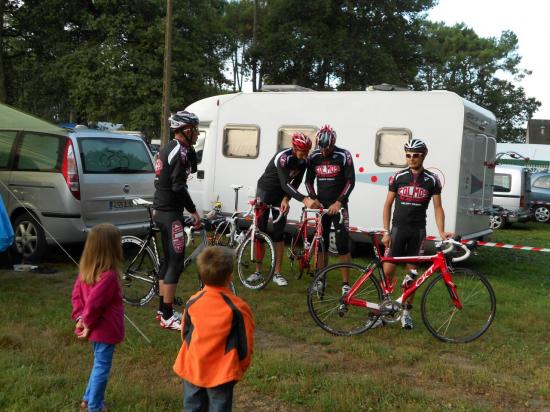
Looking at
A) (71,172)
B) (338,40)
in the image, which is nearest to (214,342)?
(71,172)

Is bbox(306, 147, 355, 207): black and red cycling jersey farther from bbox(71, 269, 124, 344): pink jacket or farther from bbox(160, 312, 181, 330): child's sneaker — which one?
bbox(71, 269, 124, 344): pink jacket

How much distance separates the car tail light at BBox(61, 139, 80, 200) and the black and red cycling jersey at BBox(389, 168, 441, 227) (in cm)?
422

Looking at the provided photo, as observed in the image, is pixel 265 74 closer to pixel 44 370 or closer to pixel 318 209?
pixel 318 209

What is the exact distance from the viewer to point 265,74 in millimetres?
33125

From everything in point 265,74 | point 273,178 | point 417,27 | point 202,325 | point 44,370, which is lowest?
point 44,370

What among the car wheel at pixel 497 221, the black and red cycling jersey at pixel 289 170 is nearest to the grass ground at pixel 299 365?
the black and red cycling jersey at pixel 289 170

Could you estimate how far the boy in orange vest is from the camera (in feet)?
8.81

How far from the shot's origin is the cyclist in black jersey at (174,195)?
16.5 feet

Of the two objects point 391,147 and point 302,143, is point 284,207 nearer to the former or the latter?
point 302,143

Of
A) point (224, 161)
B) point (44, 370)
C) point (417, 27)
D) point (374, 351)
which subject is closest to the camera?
point (44, 370)

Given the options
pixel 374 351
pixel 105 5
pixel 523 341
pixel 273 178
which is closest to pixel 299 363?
pixel 374 351

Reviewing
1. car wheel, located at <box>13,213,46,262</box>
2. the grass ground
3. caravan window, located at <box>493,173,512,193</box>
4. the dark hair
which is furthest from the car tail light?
caravan window, located at <box>493,173,512,193</box>

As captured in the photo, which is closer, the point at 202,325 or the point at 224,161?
the point at 202,325

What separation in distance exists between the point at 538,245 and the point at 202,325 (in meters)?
11.7
